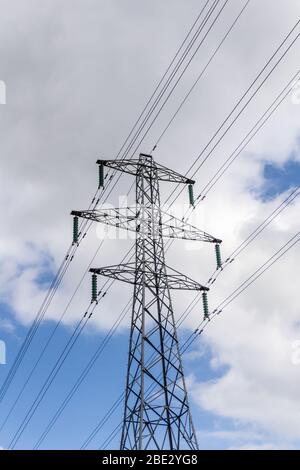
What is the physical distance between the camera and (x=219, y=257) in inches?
1222

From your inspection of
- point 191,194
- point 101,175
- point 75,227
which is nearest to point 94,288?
point 75,227

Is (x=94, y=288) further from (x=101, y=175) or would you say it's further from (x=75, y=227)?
(x=101, y=175)

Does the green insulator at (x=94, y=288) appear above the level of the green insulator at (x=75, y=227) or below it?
below

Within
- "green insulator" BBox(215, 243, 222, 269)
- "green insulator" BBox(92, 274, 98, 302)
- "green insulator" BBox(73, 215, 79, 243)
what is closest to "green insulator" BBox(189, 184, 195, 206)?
"green insulator" BBox(215, 243, 222, 269)

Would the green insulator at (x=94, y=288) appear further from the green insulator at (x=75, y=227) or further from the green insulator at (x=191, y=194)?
the green insulator at (x=191, y=194)

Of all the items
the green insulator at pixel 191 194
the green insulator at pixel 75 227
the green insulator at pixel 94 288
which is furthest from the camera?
the green insulator at pixel 191 194

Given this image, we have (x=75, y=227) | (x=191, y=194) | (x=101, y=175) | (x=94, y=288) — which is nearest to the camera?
(x=94, y=288)

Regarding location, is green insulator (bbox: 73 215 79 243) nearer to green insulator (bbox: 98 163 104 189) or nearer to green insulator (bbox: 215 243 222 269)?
green insulator (bbox: 98 163 104 189)

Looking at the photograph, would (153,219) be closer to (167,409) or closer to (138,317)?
(138,317)

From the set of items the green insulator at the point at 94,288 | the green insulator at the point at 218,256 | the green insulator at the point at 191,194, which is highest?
the green insulator at the point at 191,194

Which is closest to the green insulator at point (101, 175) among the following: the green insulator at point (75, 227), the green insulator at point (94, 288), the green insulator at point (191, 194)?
the green insulator at point (75, 227)
